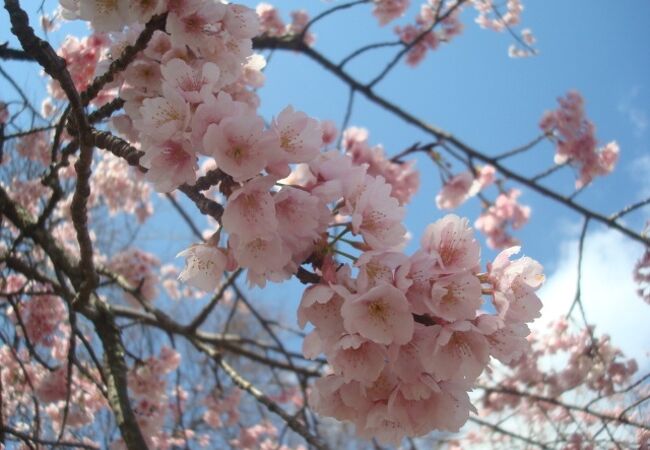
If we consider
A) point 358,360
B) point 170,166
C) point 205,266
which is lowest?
point 358,360

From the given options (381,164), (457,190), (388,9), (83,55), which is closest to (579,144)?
(457,190)

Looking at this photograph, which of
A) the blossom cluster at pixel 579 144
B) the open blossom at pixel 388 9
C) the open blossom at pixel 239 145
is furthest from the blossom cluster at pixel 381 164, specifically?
the open blossom at pixel 239 145

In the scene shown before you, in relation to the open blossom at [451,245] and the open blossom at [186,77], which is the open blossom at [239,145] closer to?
the open blossom at [186,77]

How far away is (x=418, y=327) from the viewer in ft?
3.17

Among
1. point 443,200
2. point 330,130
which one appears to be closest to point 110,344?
point 330,130

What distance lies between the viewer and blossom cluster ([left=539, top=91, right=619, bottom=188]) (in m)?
4.48

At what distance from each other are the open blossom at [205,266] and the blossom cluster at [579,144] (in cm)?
397

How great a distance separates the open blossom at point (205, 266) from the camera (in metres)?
1.13

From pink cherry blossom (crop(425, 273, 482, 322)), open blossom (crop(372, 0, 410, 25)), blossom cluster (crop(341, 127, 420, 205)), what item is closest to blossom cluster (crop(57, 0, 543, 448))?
pink cherry blossom (crop(425, 273, 482, 322))

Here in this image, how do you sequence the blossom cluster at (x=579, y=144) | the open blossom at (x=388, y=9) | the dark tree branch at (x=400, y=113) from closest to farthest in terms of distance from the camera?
the dark tree branch at (x=400, y=113) → the blossom cluster at (x=579, y=144) → the open blossom at (x=388, y=9)

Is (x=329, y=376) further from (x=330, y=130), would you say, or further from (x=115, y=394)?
(x=330, y=130)

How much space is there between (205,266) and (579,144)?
4.16m

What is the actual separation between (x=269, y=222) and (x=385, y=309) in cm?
25

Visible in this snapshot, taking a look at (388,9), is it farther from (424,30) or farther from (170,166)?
(170,166)
